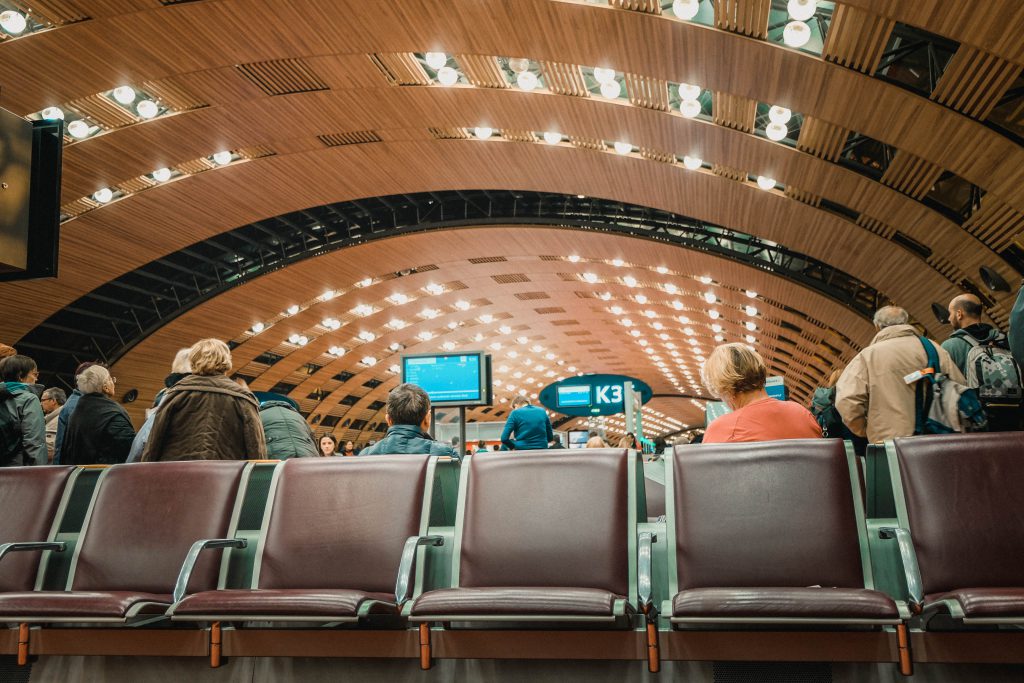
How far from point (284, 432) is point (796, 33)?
8353mm

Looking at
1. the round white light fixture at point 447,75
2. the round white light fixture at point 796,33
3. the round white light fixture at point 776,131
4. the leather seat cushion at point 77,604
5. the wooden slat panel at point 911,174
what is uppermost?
the round white light fixture at point 447,75

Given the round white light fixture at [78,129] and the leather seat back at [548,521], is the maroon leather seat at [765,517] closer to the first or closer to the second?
the leather seat back at [548,521]

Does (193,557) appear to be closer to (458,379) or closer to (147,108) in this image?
(458,379)

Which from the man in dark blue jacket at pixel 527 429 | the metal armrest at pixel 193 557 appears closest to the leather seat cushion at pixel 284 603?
the metal armrest at pixel 193 557

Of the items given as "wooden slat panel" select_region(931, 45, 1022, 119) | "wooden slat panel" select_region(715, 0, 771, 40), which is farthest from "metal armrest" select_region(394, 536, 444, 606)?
"wooden slat panel" select_region(931, 45, 1022, 119)

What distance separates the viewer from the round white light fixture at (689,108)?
12363mm

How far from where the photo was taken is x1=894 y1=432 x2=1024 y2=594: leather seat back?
279 cm

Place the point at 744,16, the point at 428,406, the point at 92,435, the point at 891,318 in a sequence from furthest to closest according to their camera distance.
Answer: the point at 744,16, the point at 92,435, the point at 891,318, the point at 428,406

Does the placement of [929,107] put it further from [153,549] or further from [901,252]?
[153,549]

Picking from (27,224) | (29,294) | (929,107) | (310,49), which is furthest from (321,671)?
(29,294)

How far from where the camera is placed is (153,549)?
3.58m

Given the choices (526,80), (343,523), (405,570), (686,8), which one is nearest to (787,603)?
(405,570)

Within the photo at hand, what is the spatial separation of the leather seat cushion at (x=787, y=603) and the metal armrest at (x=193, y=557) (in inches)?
77.7

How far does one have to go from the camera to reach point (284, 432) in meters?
5.37
